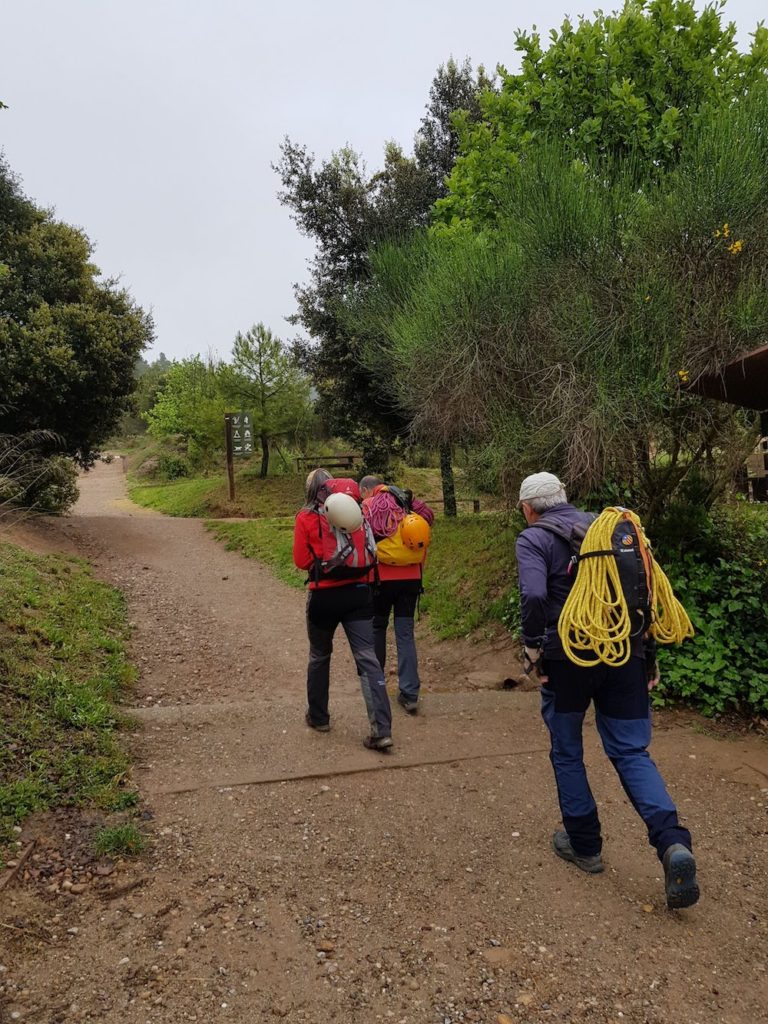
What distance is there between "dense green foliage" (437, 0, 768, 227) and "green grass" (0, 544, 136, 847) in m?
6.65

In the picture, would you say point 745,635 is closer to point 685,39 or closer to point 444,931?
point 444,931

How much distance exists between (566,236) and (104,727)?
19.1 feet

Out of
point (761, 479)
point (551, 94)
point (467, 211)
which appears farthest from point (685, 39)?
point (761, 479)

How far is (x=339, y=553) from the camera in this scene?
14.7ft

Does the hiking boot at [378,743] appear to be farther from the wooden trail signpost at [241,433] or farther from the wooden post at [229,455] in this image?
the wooden trail signpost at [241,433]

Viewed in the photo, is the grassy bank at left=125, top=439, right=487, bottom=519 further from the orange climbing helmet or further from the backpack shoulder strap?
the backpack shoulder strap

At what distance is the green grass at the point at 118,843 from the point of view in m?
3.25

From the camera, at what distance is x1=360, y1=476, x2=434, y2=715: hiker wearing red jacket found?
17.4 ft

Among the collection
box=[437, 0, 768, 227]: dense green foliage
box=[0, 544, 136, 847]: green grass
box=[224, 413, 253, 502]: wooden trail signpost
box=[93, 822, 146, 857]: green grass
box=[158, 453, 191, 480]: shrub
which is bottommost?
box=[93, 822, 146, 857]: green grass

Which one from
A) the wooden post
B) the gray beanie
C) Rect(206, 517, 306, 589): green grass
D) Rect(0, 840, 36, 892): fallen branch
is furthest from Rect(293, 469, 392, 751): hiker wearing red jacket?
the wooden post

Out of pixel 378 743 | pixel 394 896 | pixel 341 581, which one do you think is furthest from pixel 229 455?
pixel 394 896

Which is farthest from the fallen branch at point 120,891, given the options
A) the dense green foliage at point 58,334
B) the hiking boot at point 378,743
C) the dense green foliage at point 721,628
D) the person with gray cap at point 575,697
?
the dense green foliage at point 58,334

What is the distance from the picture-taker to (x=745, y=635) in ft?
18.8

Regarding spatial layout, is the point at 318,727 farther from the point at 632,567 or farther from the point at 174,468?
the point at 174,468
